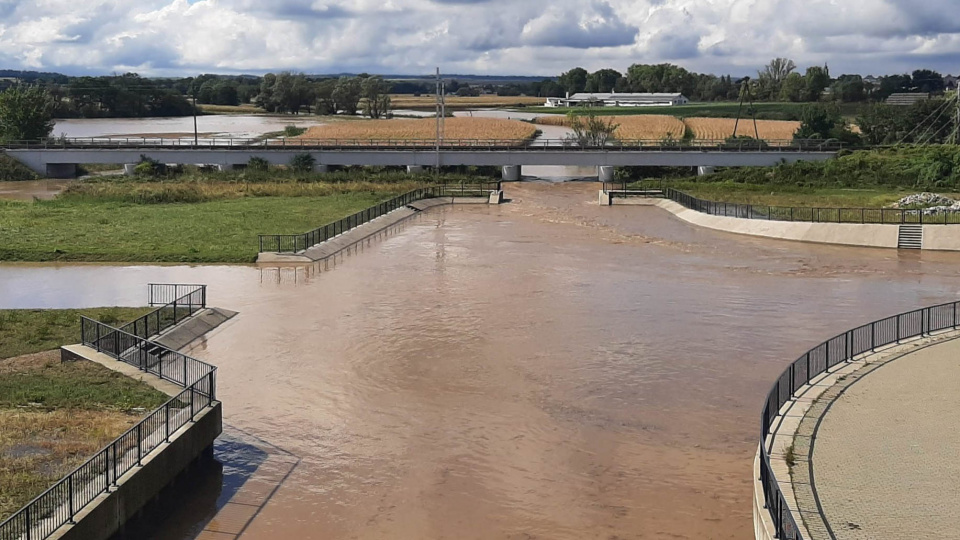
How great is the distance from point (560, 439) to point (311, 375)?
743 centimetres

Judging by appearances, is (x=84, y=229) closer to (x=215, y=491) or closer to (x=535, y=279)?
(x=535, y=279)

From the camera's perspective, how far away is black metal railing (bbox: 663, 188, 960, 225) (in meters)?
51.3

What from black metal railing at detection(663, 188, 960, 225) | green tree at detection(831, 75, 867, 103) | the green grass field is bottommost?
black metal railing at detection(663, 188, 960, 225)

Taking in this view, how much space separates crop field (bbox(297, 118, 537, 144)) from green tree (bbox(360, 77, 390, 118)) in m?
26.3

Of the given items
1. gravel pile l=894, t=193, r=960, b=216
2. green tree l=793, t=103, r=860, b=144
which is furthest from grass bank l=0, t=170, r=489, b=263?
green tree l=793, t=103, r=860, b=144

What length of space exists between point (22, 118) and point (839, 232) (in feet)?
237

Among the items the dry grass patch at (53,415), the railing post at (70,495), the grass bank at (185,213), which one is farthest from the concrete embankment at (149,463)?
the grass bank at (185,213)

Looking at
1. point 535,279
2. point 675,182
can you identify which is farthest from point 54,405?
point 675,182

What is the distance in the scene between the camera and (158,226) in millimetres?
52406

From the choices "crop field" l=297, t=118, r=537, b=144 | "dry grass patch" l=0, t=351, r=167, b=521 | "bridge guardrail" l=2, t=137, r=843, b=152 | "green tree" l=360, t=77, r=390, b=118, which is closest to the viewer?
"dry grass patch" l=0, t=351, r=167, b=521

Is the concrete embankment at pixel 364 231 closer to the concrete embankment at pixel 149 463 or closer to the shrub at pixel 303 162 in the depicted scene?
the shrub at pixel 303 162

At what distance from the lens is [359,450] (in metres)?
21.8

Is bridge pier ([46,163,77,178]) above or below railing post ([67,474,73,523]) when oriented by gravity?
above

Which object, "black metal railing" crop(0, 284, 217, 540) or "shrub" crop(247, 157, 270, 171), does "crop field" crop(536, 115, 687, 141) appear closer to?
"shrub" crop(247, 157, 270, 171)
